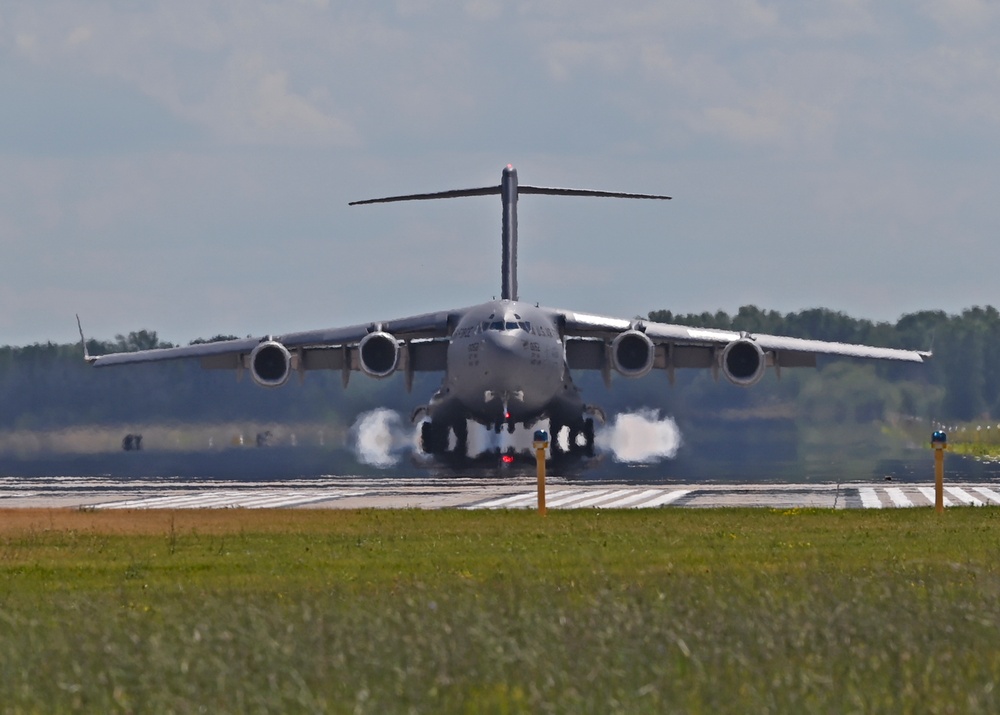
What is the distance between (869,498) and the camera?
24.4m

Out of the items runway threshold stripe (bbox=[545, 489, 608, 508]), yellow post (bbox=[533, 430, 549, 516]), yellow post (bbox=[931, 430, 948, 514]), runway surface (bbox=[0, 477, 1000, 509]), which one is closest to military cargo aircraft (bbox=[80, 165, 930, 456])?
runway surface (bbox=[0, 477, 1000, 509])

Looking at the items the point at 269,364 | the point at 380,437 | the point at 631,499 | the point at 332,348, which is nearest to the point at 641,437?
the point at 380,437

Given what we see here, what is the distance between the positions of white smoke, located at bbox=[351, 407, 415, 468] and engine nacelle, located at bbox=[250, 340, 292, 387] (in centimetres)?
456

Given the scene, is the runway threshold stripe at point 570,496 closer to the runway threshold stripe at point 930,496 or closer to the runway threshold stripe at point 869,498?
the runway threshold stripe at point 869,498

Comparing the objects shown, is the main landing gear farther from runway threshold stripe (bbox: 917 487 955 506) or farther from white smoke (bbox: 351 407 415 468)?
runway threshold stripe (bbox: 917 487 955 506)

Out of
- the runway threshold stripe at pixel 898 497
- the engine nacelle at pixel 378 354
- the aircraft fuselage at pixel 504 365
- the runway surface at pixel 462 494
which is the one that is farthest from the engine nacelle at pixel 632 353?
the runway threshold stripe at pixel 898 497

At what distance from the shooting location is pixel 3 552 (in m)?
15.2

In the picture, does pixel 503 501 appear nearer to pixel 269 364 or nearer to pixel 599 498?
pixel 599 498

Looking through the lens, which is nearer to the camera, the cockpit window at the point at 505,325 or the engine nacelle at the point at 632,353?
the cockpit window at the point at 505,325

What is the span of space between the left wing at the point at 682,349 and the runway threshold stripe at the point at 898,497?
11051 mm

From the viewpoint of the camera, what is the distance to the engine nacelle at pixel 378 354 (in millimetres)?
37938

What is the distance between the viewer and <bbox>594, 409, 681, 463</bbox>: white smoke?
4231cm

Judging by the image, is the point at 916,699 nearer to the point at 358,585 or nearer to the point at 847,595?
the point at 847,595

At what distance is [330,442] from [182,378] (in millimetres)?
9635
